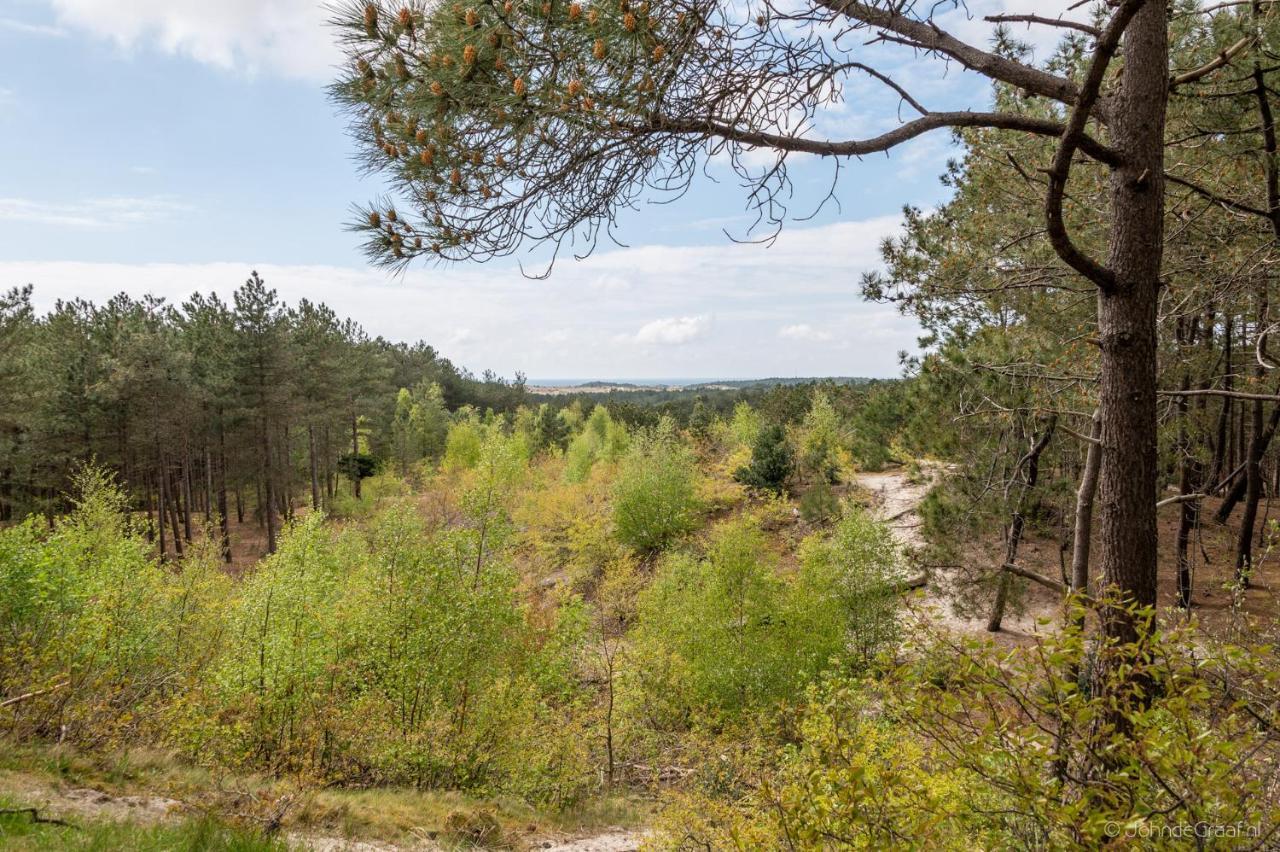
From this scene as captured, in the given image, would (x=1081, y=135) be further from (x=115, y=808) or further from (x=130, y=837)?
(x=115, y=808)

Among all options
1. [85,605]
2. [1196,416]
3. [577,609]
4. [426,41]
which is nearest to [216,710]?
[85,605]

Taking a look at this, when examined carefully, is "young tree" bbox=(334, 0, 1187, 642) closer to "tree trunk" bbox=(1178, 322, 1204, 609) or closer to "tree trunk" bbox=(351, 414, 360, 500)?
"tree trunk" bbox=(1178, 322, 1204, 609)

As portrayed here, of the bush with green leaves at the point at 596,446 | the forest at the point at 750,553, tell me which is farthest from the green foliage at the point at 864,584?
the bush with green leaves at the point at 596,446

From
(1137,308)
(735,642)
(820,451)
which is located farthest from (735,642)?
(820,451)

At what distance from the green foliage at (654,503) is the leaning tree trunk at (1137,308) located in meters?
23.3

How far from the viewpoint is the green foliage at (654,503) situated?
26.6 metres

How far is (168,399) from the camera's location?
24.2 m

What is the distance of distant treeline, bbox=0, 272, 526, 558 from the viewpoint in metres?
22.6

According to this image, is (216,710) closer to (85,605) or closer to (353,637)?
Answer: (353,637)

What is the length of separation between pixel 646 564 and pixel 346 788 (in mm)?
16921

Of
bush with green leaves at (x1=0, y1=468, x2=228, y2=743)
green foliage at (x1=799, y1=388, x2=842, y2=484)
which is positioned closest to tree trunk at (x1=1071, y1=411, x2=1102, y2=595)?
bush with green leaves at (x1=0, y1=468, x2=228, y2=743)

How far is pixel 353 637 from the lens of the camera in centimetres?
1123

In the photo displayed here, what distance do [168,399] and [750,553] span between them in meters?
23.2

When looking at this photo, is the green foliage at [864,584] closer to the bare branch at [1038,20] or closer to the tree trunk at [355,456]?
the bare branch at [1038,20]
